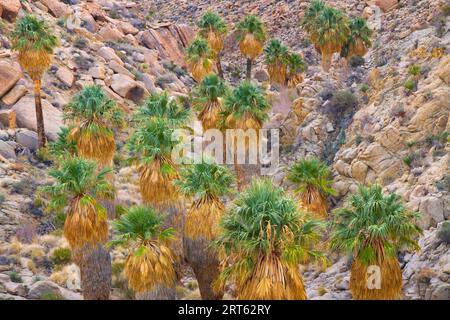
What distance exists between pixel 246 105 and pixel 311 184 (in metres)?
6.57

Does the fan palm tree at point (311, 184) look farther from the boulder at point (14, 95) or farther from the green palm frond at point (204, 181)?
the boulder at point (14, 95)

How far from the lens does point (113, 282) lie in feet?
101

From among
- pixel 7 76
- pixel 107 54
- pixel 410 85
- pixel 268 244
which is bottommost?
pixel 268 244

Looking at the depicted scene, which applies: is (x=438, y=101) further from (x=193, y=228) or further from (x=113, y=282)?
(x=113, y=282)

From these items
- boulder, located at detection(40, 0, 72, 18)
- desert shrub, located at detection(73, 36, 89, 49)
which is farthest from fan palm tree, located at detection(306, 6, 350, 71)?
boulder, located at detection(40, 0, 72, 18)

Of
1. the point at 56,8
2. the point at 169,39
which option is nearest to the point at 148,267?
the point at 56,8

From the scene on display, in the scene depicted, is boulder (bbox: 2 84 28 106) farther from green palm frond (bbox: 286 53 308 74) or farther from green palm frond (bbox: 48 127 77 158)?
green palm frond (bbox: 286 53 308 74)

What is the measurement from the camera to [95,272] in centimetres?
2741

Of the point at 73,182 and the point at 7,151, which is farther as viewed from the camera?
the point at 7,151

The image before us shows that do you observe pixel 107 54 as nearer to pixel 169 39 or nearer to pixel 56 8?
pixel 56 8

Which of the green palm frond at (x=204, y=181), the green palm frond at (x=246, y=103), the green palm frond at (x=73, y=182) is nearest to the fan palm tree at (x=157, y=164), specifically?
the green palm frond at (x=204, y=181)

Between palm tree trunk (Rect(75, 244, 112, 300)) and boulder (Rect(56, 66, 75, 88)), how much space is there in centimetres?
2603
